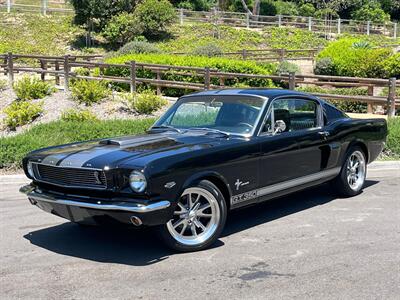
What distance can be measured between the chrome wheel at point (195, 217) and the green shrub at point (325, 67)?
2636cm

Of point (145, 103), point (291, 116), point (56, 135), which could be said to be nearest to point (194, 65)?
point (145, 103)

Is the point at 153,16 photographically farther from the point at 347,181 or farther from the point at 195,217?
the point at 195,217

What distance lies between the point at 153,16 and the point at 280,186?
118ft

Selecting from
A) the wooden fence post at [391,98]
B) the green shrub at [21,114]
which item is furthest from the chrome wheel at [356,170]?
the green shrub at [21,114]

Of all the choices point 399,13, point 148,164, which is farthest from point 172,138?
point 399,13

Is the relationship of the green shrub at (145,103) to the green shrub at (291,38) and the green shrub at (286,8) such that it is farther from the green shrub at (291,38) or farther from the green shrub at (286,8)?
the green shrub at (286,8)

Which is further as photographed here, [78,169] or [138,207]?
[78,169]

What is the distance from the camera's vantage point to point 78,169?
546 centimetres

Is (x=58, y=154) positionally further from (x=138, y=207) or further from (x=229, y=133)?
(x=229, y=133)

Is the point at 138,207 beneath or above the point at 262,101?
beneath

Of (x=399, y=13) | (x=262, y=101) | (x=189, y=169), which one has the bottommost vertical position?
(x=189, y=169)

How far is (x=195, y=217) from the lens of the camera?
5.67 metres

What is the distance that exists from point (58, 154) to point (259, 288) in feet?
8.07

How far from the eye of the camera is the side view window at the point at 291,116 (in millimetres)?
6590
